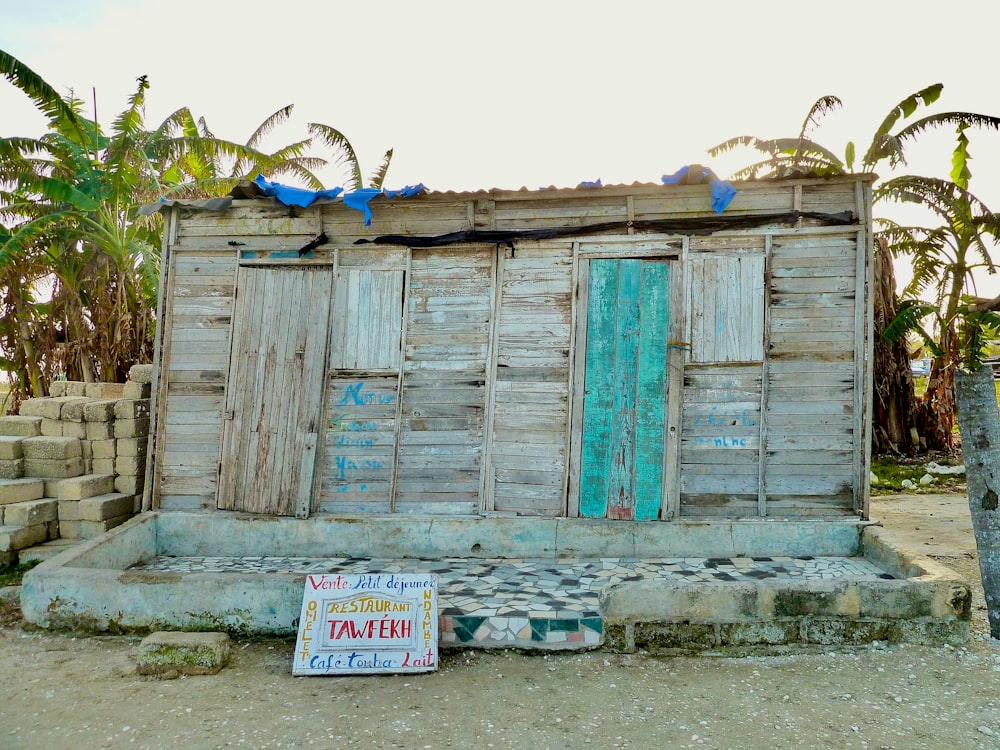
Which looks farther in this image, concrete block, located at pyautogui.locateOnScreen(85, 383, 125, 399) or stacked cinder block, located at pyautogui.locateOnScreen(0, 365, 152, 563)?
concrete block, located at pyautogui.locateOnScreen(85, 383, 125, 399)

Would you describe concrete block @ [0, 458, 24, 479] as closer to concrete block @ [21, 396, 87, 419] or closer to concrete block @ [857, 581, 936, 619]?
concrete block @ [21, 396, 87, 419]

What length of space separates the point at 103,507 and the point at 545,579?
14.9ft

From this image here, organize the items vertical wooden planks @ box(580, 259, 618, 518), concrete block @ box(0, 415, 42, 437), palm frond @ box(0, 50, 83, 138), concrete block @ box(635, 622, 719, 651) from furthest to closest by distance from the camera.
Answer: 1. palm frond @ box(0, 50, 83, 138)
2. concrete block @ box(0, 415, 42, 437)
3. vertical wooden planks @ box(580, 259, 618, 518)
4. concrete block @ box(635, 622, 719, 651)

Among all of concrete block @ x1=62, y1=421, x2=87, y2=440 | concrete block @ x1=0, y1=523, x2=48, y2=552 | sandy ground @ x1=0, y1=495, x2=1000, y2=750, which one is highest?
concrete block @ x1=62, y1=421, x2=87, y2=440

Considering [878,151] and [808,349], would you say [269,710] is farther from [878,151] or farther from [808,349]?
[878,151]

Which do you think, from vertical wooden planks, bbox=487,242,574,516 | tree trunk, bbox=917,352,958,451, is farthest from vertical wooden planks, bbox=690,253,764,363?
tree trunk, bbox=917,352,958,451

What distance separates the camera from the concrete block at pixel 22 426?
301 inches

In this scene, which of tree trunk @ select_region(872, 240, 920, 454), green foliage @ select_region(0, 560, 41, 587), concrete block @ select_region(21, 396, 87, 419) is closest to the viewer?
green foliage @ select_region(0, 560, 41, 587)

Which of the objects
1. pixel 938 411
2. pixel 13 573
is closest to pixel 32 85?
pixel 13 573

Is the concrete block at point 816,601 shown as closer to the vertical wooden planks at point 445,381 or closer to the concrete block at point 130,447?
the vertical wooden planks at point 445,381

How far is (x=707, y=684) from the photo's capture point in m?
4.36

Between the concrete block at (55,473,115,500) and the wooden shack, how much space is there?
543 mm

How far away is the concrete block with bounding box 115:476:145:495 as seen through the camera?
743 centimetres

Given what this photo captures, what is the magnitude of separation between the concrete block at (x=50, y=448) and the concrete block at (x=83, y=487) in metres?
0.30
